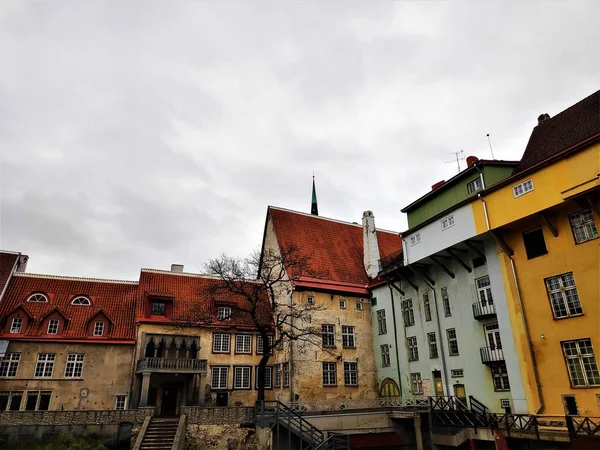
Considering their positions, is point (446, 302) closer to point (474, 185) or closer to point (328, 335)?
point (474, 185)

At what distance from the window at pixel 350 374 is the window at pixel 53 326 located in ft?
64.5

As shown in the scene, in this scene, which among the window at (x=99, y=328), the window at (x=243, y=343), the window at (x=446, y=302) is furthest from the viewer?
the window at (x=243, y=343)

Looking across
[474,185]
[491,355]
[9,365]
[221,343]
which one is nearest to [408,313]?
[491,355]

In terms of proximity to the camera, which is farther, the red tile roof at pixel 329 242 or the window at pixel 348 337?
the red tile roof at pixel 329 242

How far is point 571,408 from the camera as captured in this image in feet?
58.1

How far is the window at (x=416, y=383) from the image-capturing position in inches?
1044

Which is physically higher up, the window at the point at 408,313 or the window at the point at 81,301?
the window at the point at 81,301

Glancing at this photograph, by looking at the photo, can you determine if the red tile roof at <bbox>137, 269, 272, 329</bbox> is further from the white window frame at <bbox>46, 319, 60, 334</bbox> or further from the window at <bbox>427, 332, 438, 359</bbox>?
the window at <bbox>427, 332, 438, 359</bbox>

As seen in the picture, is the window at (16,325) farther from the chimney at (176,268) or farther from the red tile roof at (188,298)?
the chimney at (176,268)

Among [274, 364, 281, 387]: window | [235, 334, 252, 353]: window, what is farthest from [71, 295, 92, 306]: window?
[274, 364, 281, 387]: window

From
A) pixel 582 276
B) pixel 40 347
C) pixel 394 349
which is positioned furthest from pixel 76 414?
pixel 582 276

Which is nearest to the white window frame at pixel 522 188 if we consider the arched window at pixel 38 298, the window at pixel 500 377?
the window at pixel 500 377

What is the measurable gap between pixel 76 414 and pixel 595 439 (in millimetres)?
23389

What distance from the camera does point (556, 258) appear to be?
62.8 ft
